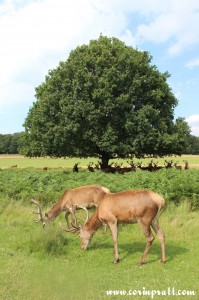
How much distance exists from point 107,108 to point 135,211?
828 inches

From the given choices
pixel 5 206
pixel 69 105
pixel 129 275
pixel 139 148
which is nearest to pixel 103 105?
pixel 69 105

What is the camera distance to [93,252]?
401 inches

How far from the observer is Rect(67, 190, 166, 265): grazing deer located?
30.3 ft

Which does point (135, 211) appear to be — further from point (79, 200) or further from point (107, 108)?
point (107, 108)

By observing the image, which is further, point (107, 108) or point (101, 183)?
point (107, 108)

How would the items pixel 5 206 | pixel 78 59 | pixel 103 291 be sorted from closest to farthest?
pixel 103 291 → pixel 5 206 → pixel 78 59

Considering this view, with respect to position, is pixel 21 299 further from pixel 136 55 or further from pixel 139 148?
pixel 136 55

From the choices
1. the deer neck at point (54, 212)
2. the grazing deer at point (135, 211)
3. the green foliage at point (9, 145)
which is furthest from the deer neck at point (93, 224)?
the green foliage at point (9, 145)

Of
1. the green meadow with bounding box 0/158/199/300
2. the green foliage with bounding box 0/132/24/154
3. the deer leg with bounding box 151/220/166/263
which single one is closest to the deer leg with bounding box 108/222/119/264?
the green meadow with bounding box 0/158/199/300

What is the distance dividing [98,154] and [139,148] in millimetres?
5592

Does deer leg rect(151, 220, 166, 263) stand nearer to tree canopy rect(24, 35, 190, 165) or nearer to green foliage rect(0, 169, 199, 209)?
green foliage rect(0, 169, 199, 209)

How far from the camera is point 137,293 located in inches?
280

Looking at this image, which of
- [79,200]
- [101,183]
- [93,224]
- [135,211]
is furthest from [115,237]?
[101,183]

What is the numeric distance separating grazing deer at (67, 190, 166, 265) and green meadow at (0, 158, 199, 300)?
2.22ft
